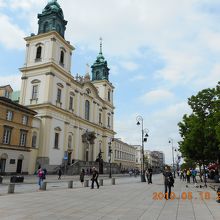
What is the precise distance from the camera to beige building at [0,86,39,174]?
36.7 m

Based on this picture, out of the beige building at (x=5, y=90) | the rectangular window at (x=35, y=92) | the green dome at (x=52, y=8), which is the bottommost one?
the rectangular window at (x=35, y=92)

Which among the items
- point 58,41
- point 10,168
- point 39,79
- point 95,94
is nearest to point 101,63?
point 95,94

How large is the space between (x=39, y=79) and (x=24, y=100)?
504cm

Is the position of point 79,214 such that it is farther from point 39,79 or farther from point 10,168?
point 39,79

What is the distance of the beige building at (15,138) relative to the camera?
120 ft

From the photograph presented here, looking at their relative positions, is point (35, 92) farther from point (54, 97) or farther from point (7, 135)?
point (7, 135)

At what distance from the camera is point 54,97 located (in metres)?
50.8

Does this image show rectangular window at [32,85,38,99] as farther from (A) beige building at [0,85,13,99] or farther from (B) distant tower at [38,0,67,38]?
(B) distant tower at [38,0,67,38]

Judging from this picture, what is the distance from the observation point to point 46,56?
52.0 meters

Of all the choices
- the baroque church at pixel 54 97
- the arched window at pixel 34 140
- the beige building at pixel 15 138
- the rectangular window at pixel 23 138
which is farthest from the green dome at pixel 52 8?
the rectangular window at pixel 23 138

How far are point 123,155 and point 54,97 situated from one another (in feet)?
A: 198

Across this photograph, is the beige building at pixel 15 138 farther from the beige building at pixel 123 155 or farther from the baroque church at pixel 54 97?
the beige building at pixel 123 155

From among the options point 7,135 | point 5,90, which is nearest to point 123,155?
point 5,90

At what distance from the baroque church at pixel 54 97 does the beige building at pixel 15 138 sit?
2.23 m
